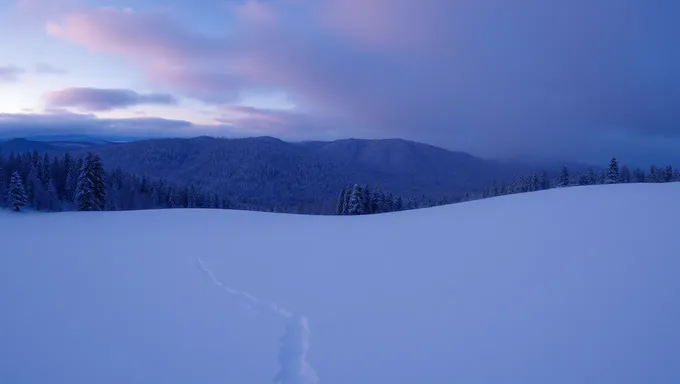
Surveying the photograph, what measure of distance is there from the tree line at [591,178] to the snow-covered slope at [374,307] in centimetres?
3429

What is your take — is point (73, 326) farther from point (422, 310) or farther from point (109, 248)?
point (109, 248)

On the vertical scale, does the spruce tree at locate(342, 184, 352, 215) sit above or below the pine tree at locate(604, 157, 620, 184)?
below

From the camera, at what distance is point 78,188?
88.4ft

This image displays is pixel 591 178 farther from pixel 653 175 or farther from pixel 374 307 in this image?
pixel 374 307

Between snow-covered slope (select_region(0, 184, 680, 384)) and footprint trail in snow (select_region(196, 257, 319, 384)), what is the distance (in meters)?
0.02

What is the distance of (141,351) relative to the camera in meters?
3.75

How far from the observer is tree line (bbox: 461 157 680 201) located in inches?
1447

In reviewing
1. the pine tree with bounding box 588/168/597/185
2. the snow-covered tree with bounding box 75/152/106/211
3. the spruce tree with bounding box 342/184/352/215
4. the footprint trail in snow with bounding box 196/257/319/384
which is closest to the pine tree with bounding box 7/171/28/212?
the snow-covered tree with bounding box 75/152/106/211

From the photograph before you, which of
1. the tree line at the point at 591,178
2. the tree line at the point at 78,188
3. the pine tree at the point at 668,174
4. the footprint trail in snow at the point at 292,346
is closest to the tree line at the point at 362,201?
the tree line at the point at 591,178

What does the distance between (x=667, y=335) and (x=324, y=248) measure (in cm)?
615

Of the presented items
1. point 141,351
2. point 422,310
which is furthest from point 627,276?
point 141,351

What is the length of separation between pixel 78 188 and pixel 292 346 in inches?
1181

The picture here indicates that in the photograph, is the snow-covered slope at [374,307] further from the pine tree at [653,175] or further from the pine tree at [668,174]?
the pine tree at [653,175]

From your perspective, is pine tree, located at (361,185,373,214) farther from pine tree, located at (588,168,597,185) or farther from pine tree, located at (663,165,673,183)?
pine tree, located at (663,165,673,183)
